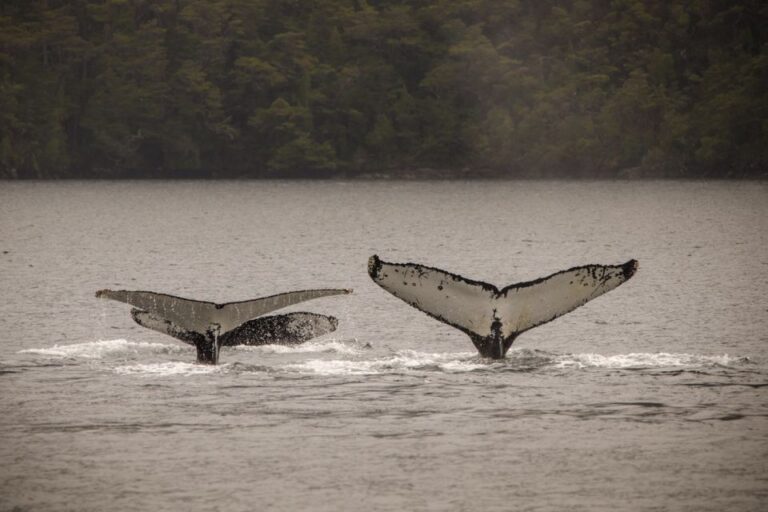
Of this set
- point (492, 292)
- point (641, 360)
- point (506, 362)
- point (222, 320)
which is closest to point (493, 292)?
point (492, 292)

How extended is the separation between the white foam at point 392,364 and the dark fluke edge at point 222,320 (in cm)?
59

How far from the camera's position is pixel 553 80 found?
631 ft

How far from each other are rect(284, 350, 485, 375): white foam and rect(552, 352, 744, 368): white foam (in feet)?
5.65

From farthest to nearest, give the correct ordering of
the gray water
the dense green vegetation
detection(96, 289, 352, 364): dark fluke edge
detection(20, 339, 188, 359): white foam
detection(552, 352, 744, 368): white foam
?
the dense green vegetation, detection(20, 339, 188, 359): white foam, detection(552, 352, 744, 368): white foam, detection(96, 289, 352, 364): dark fluke edge, the gray water

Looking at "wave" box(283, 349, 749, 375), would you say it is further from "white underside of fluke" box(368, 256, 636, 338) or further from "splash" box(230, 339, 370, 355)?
"white underside of fluke" box(368, 256, 636, 338)

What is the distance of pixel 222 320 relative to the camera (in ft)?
75.4

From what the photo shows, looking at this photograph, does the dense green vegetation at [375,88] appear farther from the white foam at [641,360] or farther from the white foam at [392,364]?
the white foam at [392,364]

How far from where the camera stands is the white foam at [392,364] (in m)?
25.5

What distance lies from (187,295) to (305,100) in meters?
146

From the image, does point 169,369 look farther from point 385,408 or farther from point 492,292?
point 492,292

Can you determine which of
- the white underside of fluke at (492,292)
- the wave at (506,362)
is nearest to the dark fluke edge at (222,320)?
the wave at (506,362)

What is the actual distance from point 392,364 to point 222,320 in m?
Answer: 4.45

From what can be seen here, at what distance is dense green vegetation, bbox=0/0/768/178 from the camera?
184625mm

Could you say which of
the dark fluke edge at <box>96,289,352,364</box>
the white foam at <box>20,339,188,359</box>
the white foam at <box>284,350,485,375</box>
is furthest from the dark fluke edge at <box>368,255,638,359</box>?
the white foam at <box>20,339,188,359</box>
